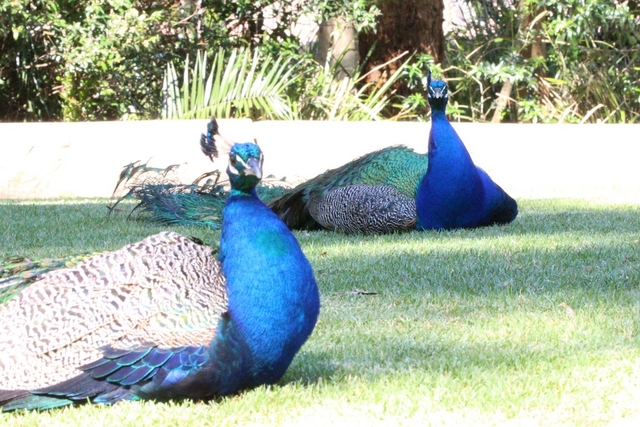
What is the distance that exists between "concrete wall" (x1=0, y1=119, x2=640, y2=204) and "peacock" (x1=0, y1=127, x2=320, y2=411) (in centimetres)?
739

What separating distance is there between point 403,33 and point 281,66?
1.77m

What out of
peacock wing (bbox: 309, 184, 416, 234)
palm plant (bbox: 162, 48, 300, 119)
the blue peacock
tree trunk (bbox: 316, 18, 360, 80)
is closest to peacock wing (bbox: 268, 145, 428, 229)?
the blue peacock

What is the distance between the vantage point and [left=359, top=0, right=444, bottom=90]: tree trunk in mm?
13217

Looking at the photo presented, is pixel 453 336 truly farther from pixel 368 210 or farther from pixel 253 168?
pixel 368 210

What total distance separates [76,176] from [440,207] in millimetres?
5133

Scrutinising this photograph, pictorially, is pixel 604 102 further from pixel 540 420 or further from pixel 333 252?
pixel 540 420

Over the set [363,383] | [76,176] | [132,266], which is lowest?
[76,176]

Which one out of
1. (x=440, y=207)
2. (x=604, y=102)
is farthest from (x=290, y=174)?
(x=604, y=102)

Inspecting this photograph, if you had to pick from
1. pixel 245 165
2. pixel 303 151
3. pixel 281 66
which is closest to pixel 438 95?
pixel 303 151

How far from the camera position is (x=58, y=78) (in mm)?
13156

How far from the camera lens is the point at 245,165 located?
3.32 meters

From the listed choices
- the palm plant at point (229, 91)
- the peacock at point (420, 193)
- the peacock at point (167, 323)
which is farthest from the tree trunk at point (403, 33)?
the peacock at point (167, 323)

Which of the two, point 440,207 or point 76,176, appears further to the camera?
point 76,176

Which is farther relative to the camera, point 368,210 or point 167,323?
point 368,210
